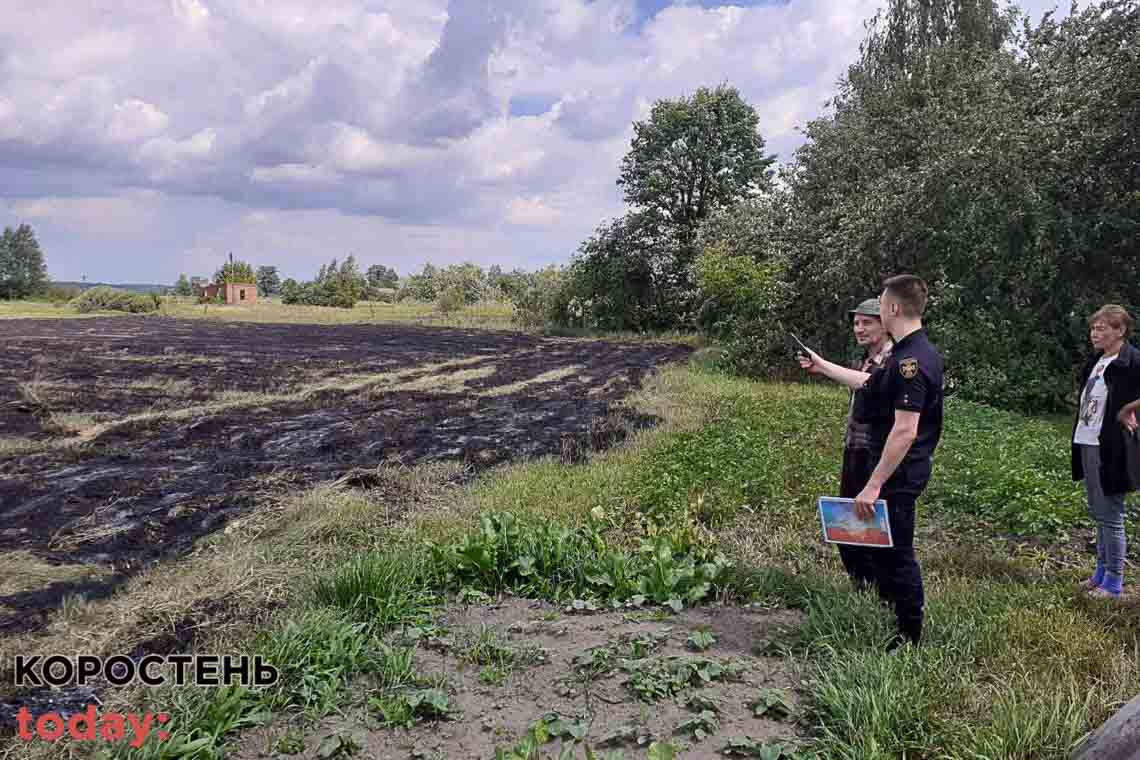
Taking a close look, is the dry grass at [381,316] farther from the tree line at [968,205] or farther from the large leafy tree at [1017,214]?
the large leafy tree at [1017,214]

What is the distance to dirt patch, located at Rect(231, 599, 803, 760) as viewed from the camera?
116 inches

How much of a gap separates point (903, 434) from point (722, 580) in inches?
65.5

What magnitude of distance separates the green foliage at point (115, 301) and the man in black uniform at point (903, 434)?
204 feet

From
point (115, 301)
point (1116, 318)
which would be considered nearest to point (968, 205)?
point (1116, 318)

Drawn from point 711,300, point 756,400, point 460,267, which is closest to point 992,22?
point 711,300

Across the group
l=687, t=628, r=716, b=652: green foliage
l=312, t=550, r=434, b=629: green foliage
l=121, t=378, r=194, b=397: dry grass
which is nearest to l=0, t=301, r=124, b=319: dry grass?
l=121, t=378, r=194, b=397: dry grass

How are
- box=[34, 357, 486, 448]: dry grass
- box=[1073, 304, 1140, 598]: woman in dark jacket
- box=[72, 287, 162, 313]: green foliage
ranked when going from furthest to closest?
box=[72, 287, 162, 313]: green foliage, box=[34, 357, 486, 448]: dry grass, box=[1073, 304, 1140, 598]: woman in dark jacket

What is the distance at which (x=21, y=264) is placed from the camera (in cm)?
7875

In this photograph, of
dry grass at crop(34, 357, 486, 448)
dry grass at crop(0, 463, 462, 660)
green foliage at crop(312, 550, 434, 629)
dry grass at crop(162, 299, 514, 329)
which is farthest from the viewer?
dry grass at crop(162, 299, 514, 329)

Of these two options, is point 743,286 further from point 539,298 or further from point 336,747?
point 539,298

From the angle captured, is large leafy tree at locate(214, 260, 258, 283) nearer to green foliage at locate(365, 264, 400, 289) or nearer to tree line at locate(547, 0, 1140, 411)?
green foliage at locate(365, 264, 400, 289)

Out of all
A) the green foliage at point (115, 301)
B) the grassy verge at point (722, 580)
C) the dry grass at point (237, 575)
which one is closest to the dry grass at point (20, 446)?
the dry grass at point (237, 575)

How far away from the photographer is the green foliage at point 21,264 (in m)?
73.0

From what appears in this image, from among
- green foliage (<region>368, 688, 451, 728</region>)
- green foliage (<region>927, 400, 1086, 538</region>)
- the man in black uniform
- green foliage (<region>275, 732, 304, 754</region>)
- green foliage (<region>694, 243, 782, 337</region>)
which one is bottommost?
green foliage (<region>275, 732, 304, 754</region>)
